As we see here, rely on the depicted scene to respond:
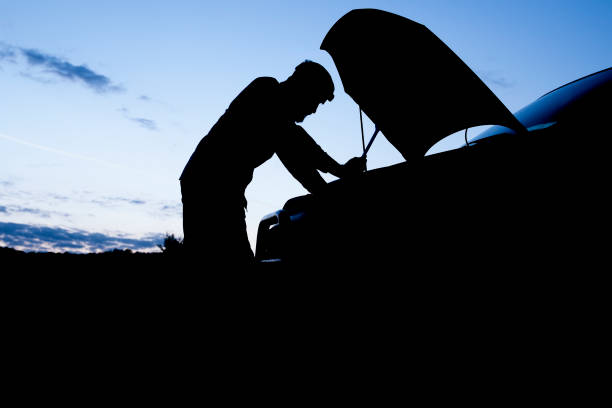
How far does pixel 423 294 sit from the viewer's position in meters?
1.60

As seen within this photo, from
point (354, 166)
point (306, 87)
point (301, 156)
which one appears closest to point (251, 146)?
point (301, 156)

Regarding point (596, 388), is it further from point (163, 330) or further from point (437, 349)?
point (163, 330)

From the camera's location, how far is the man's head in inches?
93.3

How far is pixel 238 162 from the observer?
2287 millimetres

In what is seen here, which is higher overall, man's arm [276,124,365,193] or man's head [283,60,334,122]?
man's head [283,60,334,122]

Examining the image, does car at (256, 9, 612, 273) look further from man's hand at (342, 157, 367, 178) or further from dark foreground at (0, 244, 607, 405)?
man's hand at (342, 157, 367, 178)

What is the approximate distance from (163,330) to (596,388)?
3727 mm

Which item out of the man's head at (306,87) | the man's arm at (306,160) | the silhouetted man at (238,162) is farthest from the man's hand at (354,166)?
the man's head at (306,87)

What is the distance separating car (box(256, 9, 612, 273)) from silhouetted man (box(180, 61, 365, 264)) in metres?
0.26

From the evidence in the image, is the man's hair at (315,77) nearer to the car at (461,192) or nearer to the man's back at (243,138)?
the man's back at (243,138)

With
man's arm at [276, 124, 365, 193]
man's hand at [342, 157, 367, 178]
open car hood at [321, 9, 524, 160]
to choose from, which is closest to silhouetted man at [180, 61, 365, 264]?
Result: man's arm at [276, 124, 365, 193]

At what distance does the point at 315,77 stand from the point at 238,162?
2.28 feet

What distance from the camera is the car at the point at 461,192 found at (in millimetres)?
1573

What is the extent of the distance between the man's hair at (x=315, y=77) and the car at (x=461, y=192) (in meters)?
0.39
